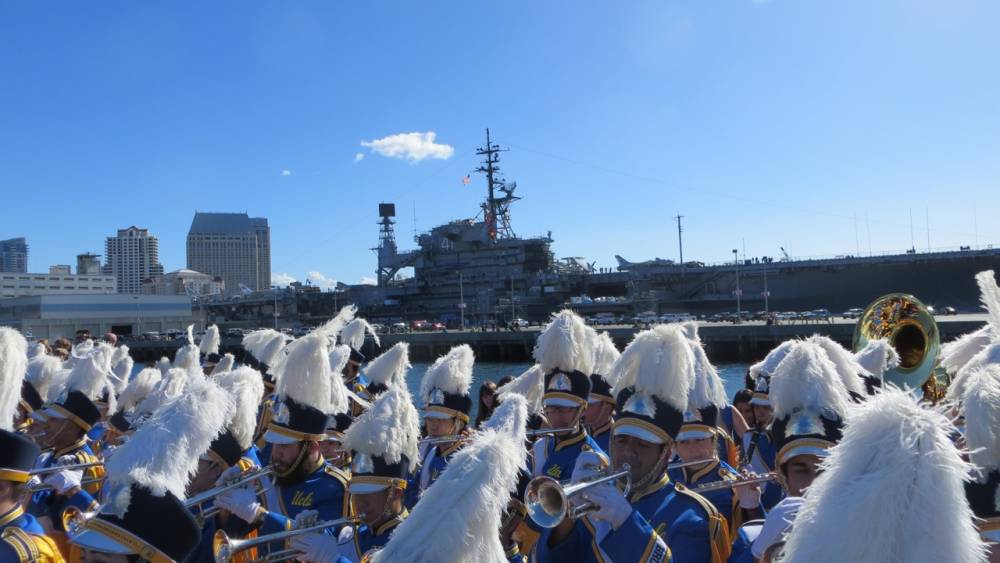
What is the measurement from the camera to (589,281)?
69.3 meters

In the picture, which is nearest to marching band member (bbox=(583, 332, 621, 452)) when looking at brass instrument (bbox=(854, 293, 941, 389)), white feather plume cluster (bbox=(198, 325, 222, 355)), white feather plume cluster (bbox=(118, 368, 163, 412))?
brass instrument (bbox=(854, 293, 941, 389))

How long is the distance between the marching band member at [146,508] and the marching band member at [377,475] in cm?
104

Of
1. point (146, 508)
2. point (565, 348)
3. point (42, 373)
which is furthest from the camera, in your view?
point (42, 373)

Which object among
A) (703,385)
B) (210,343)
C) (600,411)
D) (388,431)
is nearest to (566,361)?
(600,411)

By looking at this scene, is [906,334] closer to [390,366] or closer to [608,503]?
[390,366]

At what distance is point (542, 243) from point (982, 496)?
69.2 meters

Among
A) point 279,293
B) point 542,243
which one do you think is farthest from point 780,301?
point 279,293

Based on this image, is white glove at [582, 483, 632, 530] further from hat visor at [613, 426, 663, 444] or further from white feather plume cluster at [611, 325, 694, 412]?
white feather plume cluster at [611, 325, 694, 412]

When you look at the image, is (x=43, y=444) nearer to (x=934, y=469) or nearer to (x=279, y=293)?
(x=934, y=469)

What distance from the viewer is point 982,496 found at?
8.91 feet

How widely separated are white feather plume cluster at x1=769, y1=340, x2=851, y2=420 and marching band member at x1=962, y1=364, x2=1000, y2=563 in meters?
0.91

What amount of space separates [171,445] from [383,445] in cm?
136

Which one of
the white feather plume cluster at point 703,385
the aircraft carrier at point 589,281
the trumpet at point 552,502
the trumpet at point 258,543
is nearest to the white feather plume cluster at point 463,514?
the trumpet at point 552,502

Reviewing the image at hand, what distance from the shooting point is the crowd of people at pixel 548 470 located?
174cm
